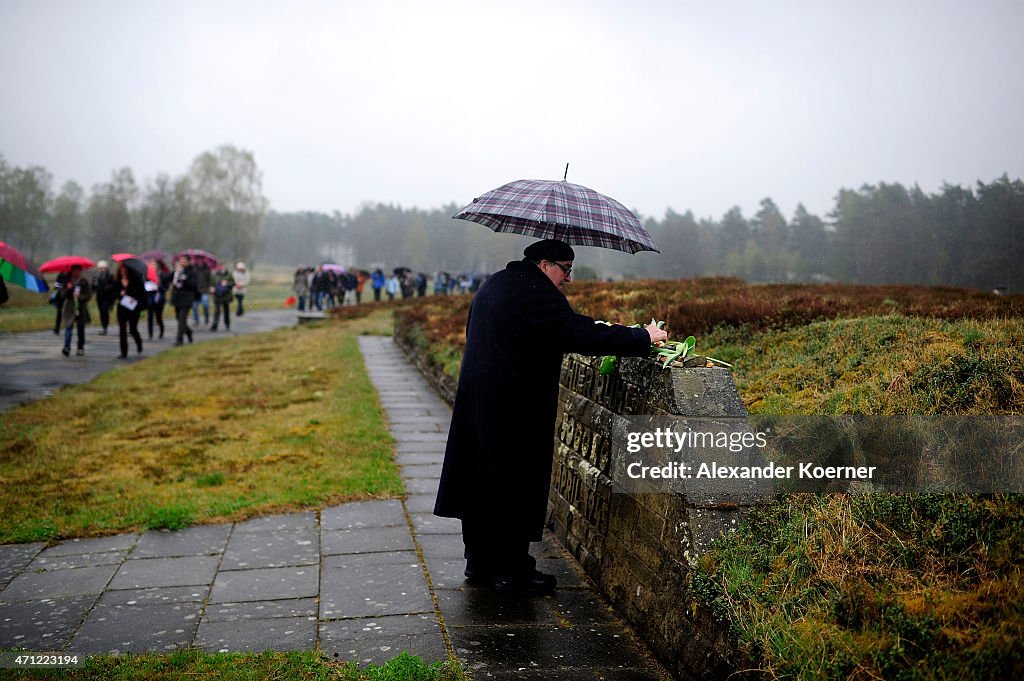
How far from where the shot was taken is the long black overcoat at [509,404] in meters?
4.25

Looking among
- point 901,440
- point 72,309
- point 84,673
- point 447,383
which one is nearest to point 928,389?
point 901,440

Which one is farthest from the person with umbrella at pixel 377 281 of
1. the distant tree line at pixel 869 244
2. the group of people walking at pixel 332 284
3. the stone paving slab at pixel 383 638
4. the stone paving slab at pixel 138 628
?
the stone paving slab at pixel 383 638

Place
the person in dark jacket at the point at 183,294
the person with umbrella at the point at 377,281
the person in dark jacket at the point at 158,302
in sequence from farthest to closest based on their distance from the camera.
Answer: the person with umbrella at the point at 377,281 < the person in dark jacket at the point at 158,302 < the person in dark jacket at the point at 183,294

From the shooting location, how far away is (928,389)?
427cm

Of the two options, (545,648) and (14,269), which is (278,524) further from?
(14,269)

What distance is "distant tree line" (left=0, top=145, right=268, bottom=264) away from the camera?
256 feet

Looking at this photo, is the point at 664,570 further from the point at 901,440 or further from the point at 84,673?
the point at 84,673

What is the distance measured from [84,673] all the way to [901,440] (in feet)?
12.8

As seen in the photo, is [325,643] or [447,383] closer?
[325,643]

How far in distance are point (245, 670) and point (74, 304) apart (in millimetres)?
17924

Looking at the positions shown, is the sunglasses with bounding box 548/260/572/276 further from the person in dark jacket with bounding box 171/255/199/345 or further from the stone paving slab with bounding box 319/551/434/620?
the person in dark jacket with bounding box 171/255/199/345

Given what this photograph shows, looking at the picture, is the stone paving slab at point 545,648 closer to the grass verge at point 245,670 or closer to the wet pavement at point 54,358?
the grass verge at point 245,670

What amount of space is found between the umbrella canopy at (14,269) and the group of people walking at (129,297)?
5.33 ft

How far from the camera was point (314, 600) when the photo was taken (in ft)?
14.2
